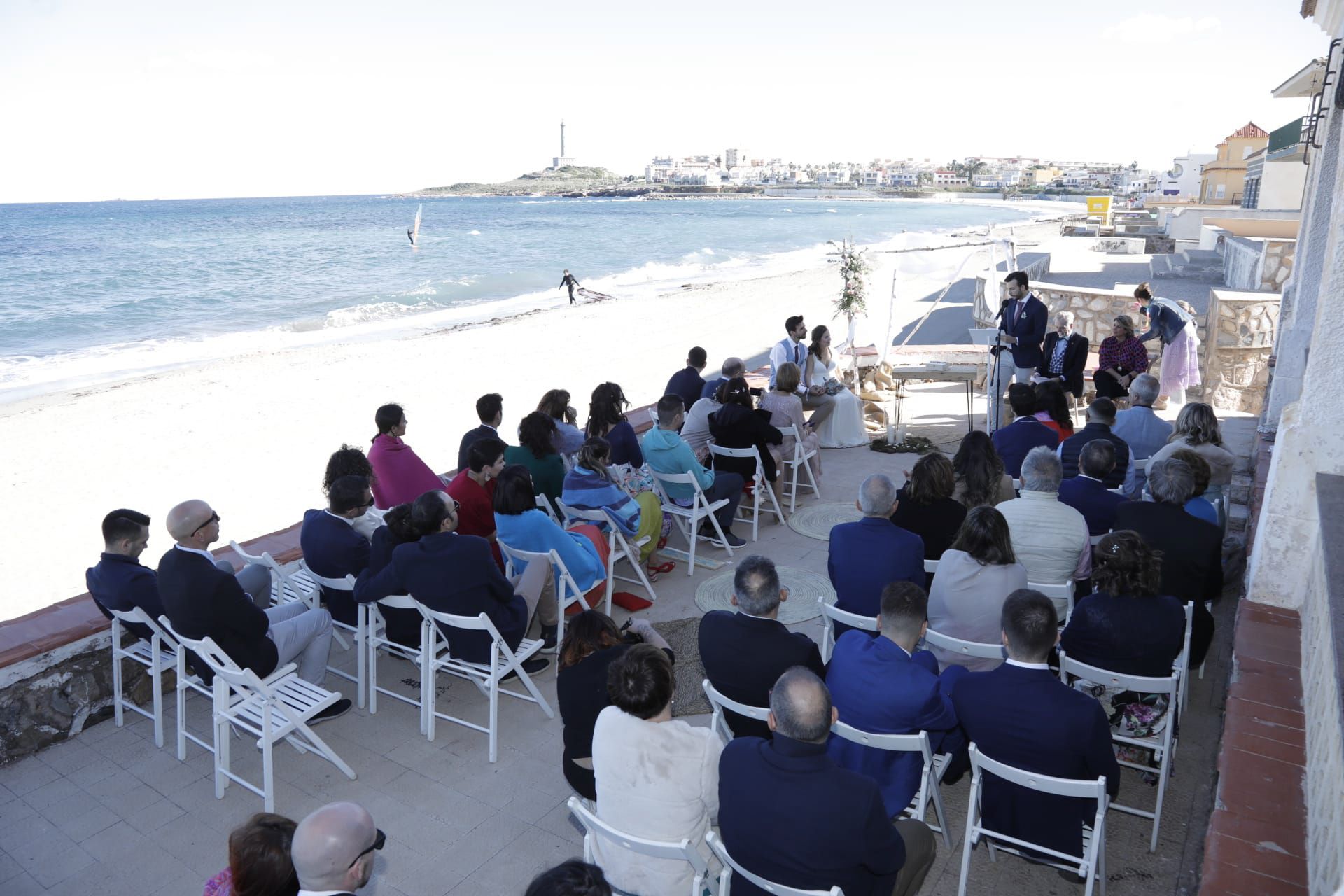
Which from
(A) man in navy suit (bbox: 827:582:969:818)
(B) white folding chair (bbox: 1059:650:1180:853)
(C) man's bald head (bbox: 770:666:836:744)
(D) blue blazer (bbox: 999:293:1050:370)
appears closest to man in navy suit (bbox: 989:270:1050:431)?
(D) blue blazer (bbox: 999:293:1050:370)

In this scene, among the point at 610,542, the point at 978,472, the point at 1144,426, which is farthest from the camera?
the point at 1144,426

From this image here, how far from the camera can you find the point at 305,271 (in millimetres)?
42438

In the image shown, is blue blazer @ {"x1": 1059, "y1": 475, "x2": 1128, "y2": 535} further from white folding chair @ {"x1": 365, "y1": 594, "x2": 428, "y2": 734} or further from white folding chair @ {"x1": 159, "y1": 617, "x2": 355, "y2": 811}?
white folding chair @ {"x1": 159, "y1": 617, "x2": 355, "y2": 811}

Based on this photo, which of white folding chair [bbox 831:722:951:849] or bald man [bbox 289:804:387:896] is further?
white folding chair [bbox 831:722:951:849]

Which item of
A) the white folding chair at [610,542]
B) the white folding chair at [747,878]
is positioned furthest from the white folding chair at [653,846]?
the white folding chair at [610,542]

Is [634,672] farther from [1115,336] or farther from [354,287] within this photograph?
[354,287]

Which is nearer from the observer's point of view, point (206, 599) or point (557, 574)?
point (206, 599)

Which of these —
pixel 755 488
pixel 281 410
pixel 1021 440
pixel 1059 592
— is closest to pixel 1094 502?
pixel 1059 592

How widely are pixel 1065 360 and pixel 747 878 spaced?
7022 mm

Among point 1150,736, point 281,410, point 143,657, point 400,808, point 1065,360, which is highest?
point 1065,360

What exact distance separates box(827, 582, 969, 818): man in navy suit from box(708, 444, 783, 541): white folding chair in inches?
131

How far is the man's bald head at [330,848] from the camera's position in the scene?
1.95m

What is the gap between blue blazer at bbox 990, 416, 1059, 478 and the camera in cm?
593

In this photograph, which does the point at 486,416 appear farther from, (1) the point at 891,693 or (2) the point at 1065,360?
(2) the point at 1065,360
